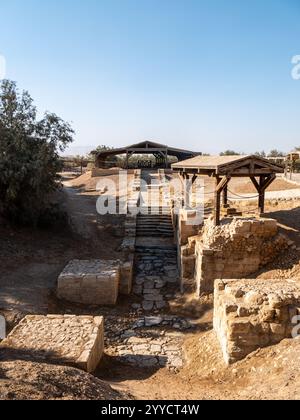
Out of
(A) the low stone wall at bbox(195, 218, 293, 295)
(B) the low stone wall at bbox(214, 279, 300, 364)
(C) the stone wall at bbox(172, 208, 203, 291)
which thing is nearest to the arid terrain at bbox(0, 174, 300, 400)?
(B) the low stone wall at bbox(214, 279, 300, 364)

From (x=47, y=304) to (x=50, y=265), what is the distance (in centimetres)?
233

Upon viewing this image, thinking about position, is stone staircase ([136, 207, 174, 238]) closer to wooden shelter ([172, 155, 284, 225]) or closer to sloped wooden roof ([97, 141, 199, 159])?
wooden shelter ([172, 155, 284, 225])

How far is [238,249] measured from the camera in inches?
385

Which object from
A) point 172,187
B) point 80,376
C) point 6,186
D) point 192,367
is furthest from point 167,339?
point 172,187

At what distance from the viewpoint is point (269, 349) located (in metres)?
6.24

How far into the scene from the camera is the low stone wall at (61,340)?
623 cm

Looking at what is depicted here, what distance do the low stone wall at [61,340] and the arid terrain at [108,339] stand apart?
0.34 metres

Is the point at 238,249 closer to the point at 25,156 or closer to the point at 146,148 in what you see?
the point at 25,156

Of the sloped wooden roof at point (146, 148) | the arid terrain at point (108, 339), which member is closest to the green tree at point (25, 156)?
the arid terrain at point (108, 339)

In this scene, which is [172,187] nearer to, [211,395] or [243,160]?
[243,160]

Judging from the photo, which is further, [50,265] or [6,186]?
[6,186]

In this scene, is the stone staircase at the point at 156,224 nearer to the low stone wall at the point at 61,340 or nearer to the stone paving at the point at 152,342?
the stone paving at the point at 152,342

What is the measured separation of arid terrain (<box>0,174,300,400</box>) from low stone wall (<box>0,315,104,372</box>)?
338mm

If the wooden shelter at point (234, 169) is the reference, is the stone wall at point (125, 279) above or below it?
below
